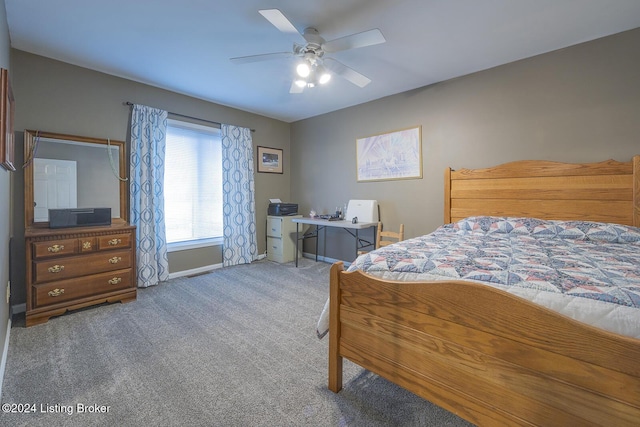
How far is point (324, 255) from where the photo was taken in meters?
4.59

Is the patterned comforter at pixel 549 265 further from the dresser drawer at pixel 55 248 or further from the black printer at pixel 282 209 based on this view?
the black printer at pixel 282 209

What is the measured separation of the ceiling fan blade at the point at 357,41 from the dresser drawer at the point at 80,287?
2884 millimetres

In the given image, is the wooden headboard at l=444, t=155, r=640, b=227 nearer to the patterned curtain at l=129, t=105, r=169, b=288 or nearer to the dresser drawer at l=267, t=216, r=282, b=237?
the dresser drawer at l=267, t=216, r=282, b=237

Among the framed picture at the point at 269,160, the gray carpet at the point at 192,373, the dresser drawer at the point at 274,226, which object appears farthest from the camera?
the framed picture at the point at 269,160

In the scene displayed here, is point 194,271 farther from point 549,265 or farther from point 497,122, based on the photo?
point 497,122

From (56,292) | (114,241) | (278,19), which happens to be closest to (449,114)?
(278,19)

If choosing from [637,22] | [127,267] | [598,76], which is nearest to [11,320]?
[127,267]

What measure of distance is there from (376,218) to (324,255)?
122 centimetres

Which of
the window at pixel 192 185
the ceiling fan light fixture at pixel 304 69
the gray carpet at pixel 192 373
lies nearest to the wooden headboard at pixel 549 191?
the ceiling fan light fixture at pixel 304 69

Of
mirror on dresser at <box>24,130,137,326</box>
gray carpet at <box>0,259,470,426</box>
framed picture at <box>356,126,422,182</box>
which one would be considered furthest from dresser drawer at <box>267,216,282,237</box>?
mirror on dresser at <box>24,130,137,326</box>

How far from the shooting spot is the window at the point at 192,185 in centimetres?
367

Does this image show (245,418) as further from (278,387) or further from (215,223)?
(215,223)

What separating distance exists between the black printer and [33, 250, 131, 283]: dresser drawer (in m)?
2.13

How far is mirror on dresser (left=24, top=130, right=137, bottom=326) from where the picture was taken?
234 centimetres
